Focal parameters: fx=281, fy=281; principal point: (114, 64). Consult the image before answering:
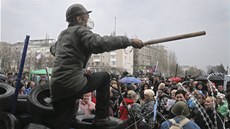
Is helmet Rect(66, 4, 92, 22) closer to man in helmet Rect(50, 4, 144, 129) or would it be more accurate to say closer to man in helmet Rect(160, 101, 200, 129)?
man in helmet Rect(50, 4, 144, 129)

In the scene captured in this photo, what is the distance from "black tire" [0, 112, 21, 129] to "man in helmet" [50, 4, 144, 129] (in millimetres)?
677

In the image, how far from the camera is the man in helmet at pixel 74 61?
3.60 meters

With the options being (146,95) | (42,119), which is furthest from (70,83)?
(146,95)

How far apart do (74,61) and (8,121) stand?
1428 millimetres

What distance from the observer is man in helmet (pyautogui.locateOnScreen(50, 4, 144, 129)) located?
3598 millimetres

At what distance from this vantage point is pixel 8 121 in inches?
165

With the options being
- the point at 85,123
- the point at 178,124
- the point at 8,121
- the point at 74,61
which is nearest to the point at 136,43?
the point at 74,61

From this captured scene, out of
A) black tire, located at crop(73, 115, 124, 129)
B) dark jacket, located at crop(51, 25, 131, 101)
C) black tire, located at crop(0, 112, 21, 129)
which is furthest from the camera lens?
black tire, located at crop(0, 112, 21, 129)

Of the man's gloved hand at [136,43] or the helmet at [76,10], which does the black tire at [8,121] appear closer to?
the helmet at [76,10]

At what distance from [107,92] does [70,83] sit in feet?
2.10

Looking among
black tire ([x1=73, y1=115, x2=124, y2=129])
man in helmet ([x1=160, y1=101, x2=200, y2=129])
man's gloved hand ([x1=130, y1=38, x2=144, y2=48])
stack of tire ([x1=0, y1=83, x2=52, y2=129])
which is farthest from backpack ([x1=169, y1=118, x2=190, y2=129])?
stack of tire ([x1=0, y1=83, x2=52, y2=129])

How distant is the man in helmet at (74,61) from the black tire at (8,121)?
0.68 metres

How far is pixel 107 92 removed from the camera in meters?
4.14

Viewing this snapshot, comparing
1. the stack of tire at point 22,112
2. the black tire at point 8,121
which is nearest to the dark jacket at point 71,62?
the stack of tire at point 22,112
